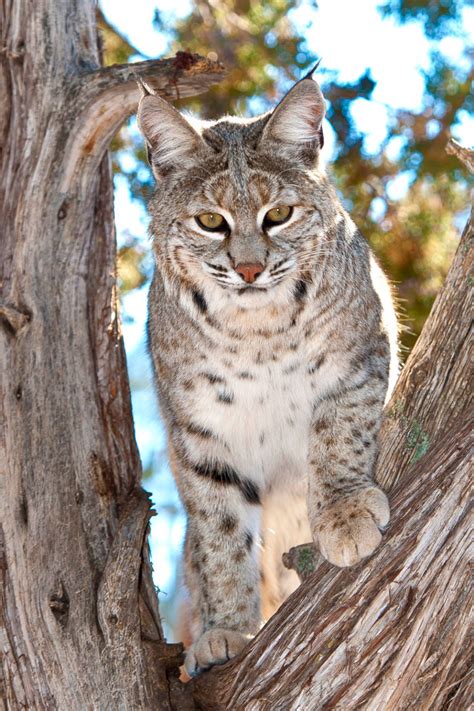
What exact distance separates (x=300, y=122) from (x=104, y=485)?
153cm

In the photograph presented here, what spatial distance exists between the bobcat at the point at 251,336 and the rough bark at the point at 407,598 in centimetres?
42

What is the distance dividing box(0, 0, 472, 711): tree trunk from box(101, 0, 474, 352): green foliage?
1097mm

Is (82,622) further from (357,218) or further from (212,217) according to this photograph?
(357,218)

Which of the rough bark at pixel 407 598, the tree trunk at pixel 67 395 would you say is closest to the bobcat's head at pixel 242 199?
the tree trunk at pixel 67 395

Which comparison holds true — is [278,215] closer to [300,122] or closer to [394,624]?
[300,122]

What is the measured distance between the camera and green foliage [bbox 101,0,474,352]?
5.27 metres

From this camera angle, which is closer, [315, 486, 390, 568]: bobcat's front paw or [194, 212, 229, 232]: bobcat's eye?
[315, 486, 390, 568]: bobcat's front paw

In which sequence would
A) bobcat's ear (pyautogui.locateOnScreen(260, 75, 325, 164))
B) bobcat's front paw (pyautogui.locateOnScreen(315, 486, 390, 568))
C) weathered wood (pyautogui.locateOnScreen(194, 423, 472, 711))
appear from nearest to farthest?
weathered wood (pyautogui.locateOnScreen(194, 423, 472, 711))
bobcat's front paw (pyautogui.locateOnScreen(315, 486, 390, 568))
bobcat's ear (pyautogui.locateOnScreen(260, 75, 325, 164))

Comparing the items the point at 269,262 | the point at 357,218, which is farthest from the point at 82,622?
the point at 357,218

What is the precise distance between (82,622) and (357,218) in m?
3.00

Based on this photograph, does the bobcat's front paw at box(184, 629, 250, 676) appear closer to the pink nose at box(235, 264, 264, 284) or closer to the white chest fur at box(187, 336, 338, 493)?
the white chest fur at box(187, 336, 338, 493)

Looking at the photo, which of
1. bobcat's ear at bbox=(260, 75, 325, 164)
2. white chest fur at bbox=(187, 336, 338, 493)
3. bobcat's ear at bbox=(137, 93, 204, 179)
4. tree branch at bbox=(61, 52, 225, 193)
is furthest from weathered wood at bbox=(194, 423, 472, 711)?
tree branch at bbox=(61, 52, 225, 193)

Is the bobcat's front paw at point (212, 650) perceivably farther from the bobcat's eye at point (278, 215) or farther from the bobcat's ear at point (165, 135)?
the bobcat's ear at point (165, 135)

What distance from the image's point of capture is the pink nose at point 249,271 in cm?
347
